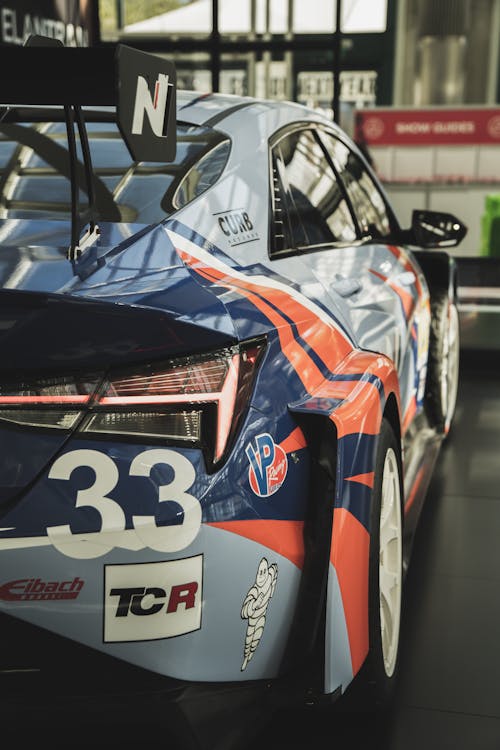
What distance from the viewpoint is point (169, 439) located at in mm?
1484

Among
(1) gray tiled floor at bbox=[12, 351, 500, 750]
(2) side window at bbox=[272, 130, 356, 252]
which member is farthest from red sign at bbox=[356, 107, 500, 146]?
(2) side window at bbox=[272, 130, 356, 252]

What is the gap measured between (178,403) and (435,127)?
616cm

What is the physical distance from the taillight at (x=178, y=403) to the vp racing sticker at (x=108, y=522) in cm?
5

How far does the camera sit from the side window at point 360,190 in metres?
3.02

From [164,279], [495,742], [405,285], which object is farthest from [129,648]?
[405,285]

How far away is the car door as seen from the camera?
2336mm

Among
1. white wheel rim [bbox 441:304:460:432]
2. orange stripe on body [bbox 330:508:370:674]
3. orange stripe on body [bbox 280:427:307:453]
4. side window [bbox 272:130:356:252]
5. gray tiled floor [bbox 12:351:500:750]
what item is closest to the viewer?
orange stripe on body [bbox 280:427:307:453]

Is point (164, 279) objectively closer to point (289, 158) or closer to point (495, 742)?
point (289, 158)

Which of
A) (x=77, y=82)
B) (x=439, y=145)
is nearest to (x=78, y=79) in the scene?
(x=77, y=82)

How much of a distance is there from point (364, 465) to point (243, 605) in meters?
0.48

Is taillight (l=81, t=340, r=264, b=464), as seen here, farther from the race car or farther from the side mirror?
the side mirror

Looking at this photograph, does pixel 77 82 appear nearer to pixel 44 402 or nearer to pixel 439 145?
pixel 44 402

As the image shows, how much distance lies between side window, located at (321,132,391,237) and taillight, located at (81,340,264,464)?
1.53 metres

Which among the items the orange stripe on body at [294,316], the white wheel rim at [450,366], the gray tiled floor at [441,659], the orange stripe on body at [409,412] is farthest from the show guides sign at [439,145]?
the orange stripe on body at [294,316]
